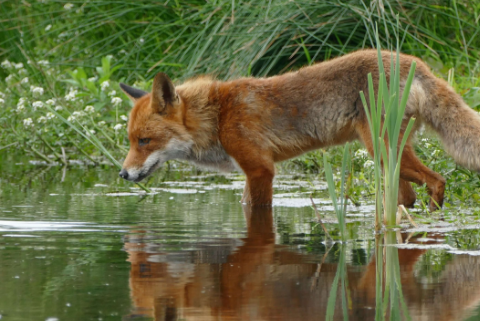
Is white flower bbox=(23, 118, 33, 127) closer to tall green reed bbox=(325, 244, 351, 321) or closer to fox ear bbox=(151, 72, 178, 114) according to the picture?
fox ear bbox=(151, 72, 178, 114)

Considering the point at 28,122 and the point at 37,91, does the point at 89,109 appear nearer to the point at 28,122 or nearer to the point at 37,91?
the point at 28,122

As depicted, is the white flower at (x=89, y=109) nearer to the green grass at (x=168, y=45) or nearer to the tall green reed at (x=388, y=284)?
the green grass at (x=168, y=45)

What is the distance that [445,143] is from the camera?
6199 mm

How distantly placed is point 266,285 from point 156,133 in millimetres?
3484

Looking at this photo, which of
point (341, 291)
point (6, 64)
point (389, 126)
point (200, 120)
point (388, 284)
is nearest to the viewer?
point (341, 291)

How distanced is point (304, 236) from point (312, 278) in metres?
1.27

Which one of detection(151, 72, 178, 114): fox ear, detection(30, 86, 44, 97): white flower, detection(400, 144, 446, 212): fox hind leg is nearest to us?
detection(400, 144, 446, 212): fox hind leg

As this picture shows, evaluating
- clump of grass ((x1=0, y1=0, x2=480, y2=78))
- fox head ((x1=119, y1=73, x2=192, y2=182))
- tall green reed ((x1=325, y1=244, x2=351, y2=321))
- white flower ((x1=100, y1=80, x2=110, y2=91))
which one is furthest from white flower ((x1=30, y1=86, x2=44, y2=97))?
tall green reed ((x1=325, y1=244, x2=351, y2=321))

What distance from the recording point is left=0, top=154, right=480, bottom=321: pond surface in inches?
123

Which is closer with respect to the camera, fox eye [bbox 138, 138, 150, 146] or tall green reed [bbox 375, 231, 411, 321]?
tall green reed [bbox 375, 231, 411, 321]

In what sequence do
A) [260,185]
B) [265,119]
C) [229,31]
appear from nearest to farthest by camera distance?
1. [260,185]
2. [265,119]
3. [229,31]

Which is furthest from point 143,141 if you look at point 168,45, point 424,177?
point 168,45

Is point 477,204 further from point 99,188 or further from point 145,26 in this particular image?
point 145,26

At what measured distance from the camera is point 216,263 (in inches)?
160
